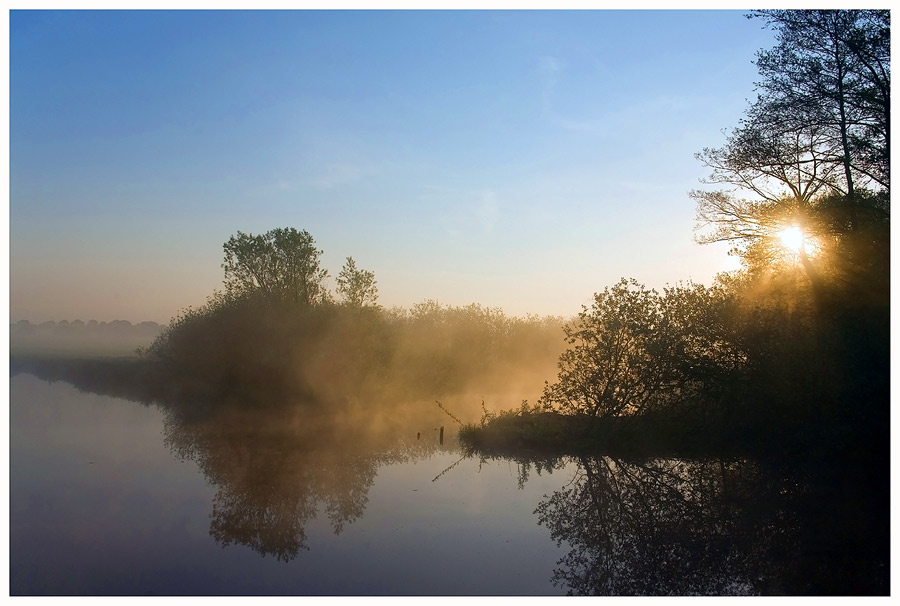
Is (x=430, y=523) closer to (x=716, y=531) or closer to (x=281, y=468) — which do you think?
(x=716, y=531)

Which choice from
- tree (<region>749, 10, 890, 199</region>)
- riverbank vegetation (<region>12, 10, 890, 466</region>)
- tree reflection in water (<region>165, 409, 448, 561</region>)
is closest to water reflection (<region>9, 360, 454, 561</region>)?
tree reflection in water (<region>165, 409, 448, 561</region>)

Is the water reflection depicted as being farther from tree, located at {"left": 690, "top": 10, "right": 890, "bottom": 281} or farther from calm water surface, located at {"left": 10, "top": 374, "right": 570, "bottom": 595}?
tree, located at {"left": 690, "top": 10, "right": 890, "bottom": 281}

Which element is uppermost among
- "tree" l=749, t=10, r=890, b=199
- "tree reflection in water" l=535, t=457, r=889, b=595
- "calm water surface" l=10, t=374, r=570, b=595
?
"tree" l=749, t=10, r=890, b=199

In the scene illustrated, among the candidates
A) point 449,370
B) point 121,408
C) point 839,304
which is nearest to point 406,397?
point 449,370

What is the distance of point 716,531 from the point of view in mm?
12289

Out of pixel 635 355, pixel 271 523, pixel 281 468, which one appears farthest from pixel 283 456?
pixel 635 355

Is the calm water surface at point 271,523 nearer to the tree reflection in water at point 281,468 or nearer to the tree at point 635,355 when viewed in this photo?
the tree reflection in water at point 281,468

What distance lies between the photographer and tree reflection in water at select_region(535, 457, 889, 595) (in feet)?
32.2

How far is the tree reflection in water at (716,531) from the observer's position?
982 centimetres

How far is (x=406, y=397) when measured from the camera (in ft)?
119

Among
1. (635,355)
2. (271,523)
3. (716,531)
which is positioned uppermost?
(635,355)

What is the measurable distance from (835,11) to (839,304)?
7555mm

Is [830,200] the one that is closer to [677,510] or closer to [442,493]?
[677,510]
